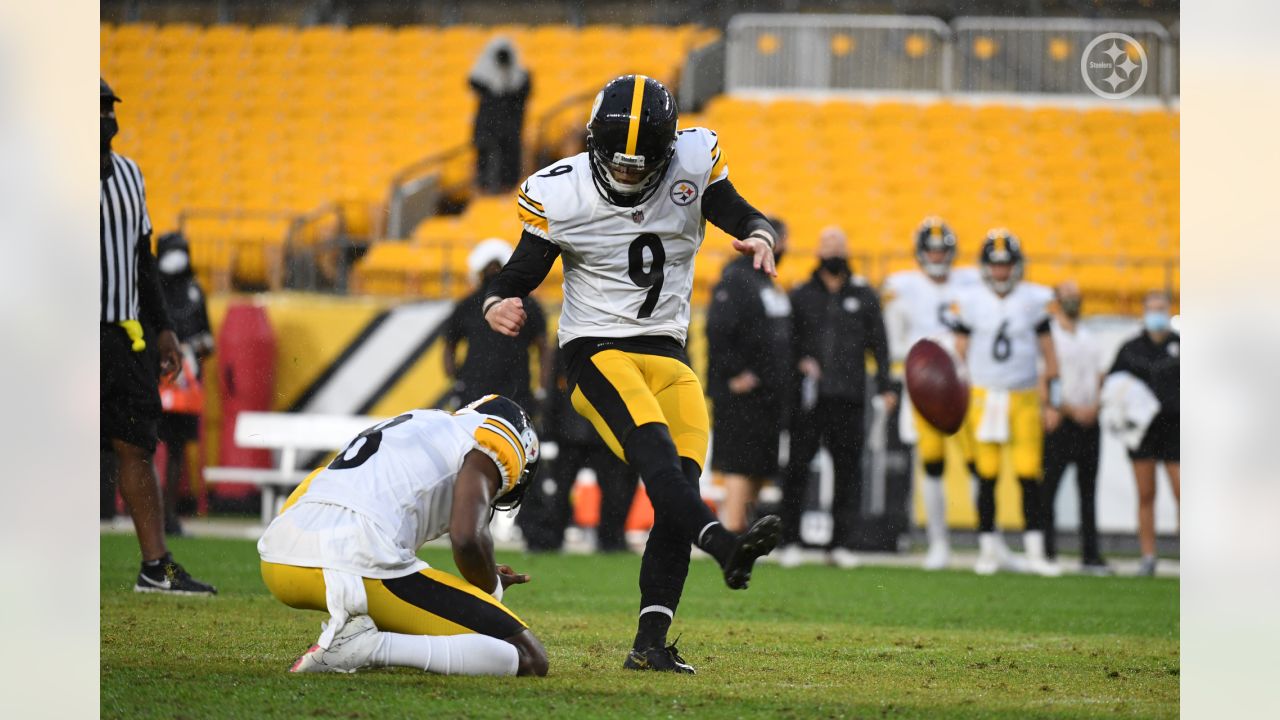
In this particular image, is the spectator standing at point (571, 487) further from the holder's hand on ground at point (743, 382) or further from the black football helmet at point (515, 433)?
the black football helmet at point (515, 433)

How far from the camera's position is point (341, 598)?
3.52 metres

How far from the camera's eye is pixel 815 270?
792 centimetres

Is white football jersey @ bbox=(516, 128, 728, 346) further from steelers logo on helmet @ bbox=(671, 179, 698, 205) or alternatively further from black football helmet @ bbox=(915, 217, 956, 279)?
black football helmet @ bbox=(915, 217, 956, 279)

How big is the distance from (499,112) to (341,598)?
8.80m

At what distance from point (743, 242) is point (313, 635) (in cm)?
163

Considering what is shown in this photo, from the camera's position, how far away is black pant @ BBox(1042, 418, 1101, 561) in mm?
7922

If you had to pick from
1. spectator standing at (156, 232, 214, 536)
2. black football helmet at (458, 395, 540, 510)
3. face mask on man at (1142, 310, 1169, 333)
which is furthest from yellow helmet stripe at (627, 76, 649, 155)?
face mask on man at (1142, 310, 1169, 333)

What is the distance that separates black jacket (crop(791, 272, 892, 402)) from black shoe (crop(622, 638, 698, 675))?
13.3 ft

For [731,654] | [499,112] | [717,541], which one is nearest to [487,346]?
[731,654]

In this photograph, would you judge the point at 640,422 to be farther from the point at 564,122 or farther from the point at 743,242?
the point at 564,122

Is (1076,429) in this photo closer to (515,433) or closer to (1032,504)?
(1032,504)

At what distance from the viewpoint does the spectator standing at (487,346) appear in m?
7.59

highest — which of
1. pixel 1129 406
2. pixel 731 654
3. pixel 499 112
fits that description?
pixel 499 112

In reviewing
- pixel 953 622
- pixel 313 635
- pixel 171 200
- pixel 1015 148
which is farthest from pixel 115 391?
pixel 1015 148
